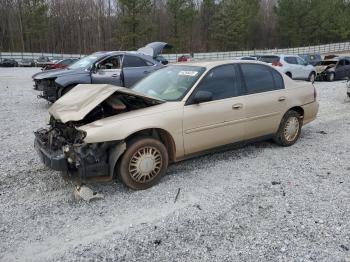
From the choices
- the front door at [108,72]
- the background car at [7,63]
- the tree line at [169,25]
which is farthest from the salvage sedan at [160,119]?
the tree line at [169,25]

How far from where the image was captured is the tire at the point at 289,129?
5.94 m

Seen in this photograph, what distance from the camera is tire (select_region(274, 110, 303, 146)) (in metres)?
5.94

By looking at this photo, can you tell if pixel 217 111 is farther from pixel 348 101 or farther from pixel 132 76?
pixel 348 101

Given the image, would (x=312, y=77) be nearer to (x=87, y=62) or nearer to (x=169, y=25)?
(x=87, y=62)

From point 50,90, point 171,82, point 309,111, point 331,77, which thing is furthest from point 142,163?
point 331,77

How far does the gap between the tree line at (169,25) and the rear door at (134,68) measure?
42802mm

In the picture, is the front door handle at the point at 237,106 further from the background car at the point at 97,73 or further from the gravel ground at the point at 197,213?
the background car at the point at 97,73

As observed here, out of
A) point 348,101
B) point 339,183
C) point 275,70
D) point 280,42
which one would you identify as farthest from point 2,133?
point 280,42

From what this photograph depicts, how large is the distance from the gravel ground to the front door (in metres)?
4.44

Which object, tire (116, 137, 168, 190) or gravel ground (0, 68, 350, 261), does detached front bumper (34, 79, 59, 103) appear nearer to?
gravel ground (0, 68, 350, 261)

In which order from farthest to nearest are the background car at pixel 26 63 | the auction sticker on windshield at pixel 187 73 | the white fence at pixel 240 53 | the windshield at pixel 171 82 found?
1. the white fence at pixel 240 53
2. the background car at pixel 26 63
3. the auction sticker on windshield at pixel 187 73
4. the windshield at pixel 171 82

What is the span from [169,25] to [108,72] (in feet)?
182

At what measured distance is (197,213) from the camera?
A: 3.78 m

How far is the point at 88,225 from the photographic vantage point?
3.54 meters
